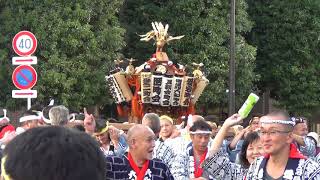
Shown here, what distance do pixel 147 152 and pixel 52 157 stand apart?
12.9ft

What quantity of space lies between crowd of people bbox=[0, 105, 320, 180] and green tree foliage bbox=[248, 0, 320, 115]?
18.2 m

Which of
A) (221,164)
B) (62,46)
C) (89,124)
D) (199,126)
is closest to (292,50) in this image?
(62,46)

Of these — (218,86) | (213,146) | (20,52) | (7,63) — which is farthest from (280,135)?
(218,86)

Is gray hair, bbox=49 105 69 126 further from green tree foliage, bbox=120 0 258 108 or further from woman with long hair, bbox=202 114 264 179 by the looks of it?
green tree foliage, bbox=120 0 258 108

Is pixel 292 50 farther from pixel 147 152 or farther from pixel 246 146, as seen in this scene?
pixel 147 152

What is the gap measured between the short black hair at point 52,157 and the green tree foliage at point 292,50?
1066 inches

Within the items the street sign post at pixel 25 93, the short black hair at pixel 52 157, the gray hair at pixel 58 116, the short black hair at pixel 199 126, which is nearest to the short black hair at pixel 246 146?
the short black hair at pixel 199 126

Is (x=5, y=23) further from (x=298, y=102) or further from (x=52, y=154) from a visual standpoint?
(x=52, y=154)

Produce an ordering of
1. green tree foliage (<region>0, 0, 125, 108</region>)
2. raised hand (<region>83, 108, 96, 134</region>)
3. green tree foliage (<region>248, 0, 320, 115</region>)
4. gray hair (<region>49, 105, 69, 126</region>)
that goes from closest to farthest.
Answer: gray hair (<region>49, 105, 69, 126</region>) → raised hand (<region>83, 108, 96, 134</region>) → green tree foliage (<region>0, 0, 125, 108</region>) → green tree foliage (<region>248, 0, 320, 115</region>)

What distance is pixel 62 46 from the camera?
23281 mm

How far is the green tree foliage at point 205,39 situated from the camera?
26078 mm

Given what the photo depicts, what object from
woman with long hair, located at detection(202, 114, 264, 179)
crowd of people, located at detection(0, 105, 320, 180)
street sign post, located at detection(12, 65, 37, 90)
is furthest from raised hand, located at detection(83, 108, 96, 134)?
street sign post, located at detection(12, 65, 37, 90)

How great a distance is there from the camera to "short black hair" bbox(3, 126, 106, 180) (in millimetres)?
1933

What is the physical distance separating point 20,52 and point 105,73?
12.3m
